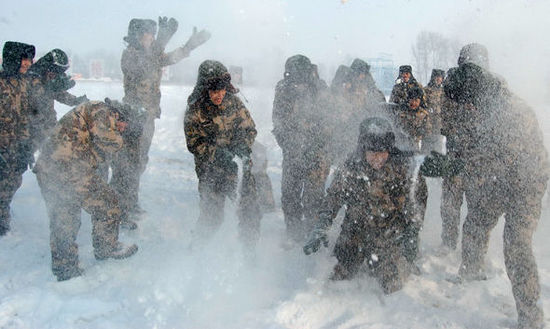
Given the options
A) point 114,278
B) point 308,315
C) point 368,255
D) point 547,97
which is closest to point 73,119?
point 114,278

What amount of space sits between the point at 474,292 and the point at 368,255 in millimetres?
972

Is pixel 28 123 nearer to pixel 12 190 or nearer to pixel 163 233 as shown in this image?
pixel 12 190

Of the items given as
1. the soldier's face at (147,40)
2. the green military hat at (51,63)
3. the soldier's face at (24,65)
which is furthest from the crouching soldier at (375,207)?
the soldier's face at (24,65)

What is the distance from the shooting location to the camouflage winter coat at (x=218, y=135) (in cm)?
415

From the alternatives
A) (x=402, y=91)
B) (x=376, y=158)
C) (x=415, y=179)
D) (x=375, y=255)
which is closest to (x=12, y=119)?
(x=376, y=158)

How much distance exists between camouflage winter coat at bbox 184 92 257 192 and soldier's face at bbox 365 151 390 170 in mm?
1229

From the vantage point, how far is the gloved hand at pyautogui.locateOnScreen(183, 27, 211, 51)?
5632mm

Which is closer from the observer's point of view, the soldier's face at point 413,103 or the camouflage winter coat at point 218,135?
the camouflage winter coat at point 218,135

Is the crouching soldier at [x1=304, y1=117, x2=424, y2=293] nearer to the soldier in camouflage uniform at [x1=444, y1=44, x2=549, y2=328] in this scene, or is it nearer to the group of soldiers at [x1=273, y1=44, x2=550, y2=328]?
the group of soldiers at [x1=273, y1=44, x2=550, y2=328]

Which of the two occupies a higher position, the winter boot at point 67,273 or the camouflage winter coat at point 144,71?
the camouflage winter coat at point 144,71

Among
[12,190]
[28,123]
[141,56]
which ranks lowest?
[12,190]

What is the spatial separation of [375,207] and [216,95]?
187 cm

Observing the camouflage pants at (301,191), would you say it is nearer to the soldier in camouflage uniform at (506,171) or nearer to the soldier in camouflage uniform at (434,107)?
the soldier in camouflage uniform at (506,171)

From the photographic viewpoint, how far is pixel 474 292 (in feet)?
12.2
